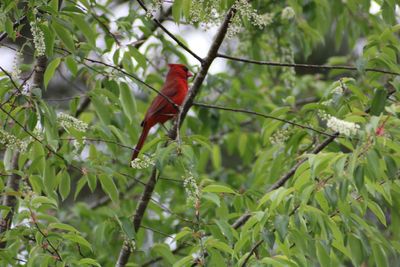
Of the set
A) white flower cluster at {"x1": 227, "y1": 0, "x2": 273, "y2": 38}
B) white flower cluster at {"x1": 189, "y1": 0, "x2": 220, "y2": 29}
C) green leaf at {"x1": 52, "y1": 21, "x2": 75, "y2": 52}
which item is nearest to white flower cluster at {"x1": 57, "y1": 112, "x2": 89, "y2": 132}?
green leaf at {"x1": 52, "y1": 21, "x2": 75, "y2": 52}

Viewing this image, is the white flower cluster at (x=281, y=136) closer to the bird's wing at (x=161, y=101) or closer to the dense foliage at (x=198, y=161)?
the dense foliage at (x=198, y=161)

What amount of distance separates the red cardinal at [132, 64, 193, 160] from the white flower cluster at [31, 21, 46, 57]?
1.93m

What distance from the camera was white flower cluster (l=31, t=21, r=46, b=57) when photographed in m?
2.90

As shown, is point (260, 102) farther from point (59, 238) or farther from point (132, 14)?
point (59, 238)

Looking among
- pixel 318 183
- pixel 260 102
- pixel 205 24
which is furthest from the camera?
pixel 260 102

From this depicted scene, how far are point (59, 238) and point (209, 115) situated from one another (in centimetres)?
204

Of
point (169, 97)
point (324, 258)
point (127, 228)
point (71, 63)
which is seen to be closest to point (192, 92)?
point (71, 63)

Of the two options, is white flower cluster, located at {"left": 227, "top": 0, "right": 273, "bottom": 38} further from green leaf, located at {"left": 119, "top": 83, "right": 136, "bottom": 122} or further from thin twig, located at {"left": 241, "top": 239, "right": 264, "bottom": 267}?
thin twig, located at {"left": 241, "top": 239, "right": 264, "bottom": 267}

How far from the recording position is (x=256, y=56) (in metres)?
5.36

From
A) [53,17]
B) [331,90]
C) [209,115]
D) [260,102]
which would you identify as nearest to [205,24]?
[53,17]

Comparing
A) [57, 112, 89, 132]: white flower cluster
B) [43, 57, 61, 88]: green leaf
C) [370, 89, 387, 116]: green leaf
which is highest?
[43, 57, 61, 88]: green leaf

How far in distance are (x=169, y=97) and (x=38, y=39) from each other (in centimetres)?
254

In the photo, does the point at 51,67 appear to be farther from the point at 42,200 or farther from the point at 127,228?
the point at 127,228

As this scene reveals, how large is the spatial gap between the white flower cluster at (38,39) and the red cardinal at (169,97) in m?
1.93
